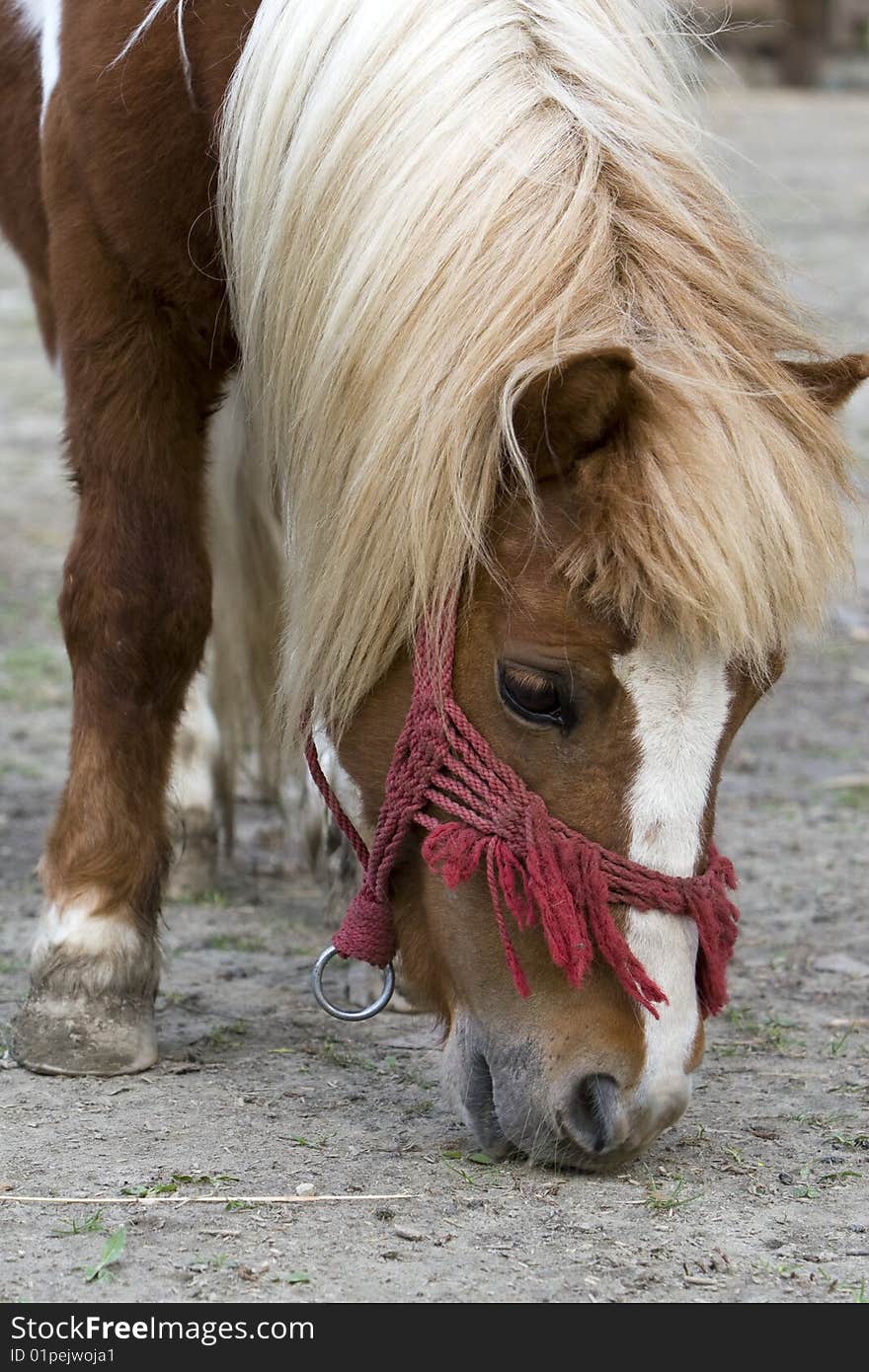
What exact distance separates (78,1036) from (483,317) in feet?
4.06

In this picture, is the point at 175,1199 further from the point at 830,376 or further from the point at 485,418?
the point at 830,376

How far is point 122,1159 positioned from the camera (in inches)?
88.4

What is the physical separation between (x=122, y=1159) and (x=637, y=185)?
139 cm

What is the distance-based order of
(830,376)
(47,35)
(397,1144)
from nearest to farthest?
(830,376) → (397,1144) → (47,35)

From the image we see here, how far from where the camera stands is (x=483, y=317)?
1989 millimetres

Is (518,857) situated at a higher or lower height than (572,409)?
lower

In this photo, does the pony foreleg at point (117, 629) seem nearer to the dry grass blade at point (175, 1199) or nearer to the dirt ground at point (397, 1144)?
the dirt ground at point (397, 1144)

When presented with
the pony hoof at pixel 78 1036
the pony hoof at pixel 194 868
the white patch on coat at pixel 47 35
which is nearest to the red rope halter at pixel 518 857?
the pony hoof at pixel 78 1036

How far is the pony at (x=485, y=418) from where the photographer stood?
1939 mm

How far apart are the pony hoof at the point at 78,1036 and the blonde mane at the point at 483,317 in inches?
24.4

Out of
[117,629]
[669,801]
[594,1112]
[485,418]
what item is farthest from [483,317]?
[594,1112]

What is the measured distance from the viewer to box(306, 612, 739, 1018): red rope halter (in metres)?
1.96

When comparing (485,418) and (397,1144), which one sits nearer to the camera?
(485,418)

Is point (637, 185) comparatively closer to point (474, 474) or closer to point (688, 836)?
point (474, 474)
